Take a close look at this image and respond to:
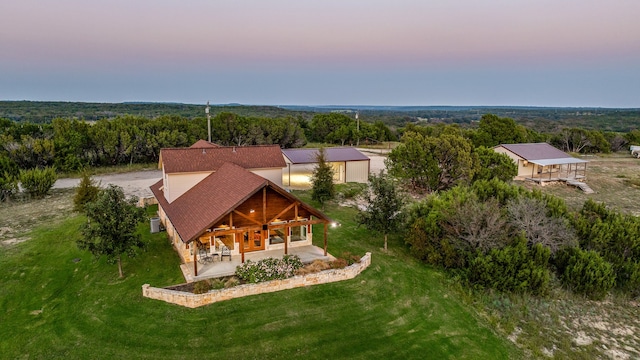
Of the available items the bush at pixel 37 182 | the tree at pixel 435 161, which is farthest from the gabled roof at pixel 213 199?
the tree at pixel 435 161

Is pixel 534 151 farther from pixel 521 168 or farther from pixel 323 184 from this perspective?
pixel 323 184

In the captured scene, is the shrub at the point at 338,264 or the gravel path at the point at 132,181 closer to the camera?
the shrub at the point at 338,264

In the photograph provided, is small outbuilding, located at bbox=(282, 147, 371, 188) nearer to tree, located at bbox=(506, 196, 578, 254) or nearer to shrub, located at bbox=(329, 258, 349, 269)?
tree, located at bbox=(506, 196, 578, 254)

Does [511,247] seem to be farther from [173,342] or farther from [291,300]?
[173,342]

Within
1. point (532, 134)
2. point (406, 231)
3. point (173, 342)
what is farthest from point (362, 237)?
point (532, 134)

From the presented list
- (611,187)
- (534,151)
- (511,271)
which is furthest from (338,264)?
(611,187)

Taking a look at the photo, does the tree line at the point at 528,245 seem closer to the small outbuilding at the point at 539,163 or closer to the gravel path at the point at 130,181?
the small outbuilding at the point at 539,163
